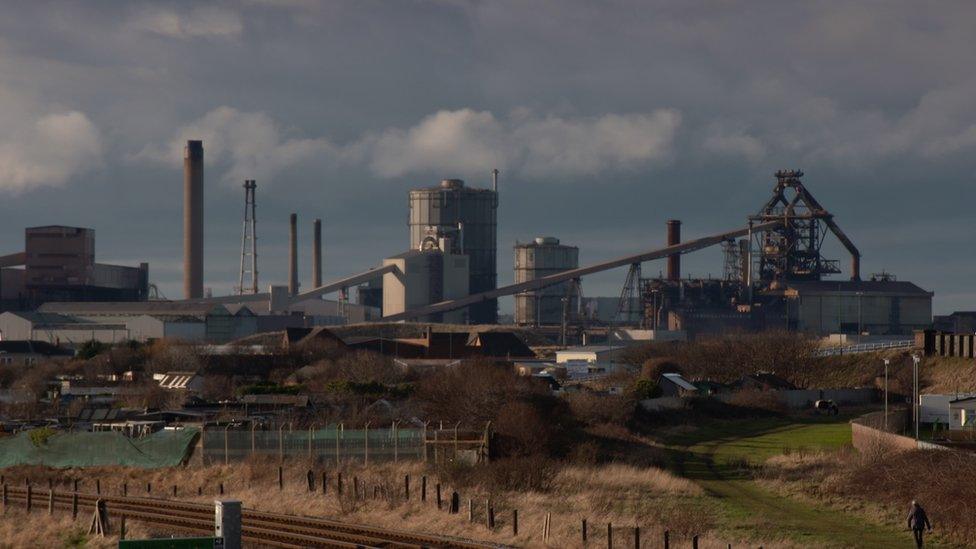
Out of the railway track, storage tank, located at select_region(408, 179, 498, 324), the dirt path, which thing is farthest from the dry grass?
storage tank, located at select_region(408, 179, 498, 324)

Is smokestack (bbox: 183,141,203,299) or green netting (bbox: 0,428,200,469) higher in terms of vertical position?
smokestack (bbox: 183,141,203,299)

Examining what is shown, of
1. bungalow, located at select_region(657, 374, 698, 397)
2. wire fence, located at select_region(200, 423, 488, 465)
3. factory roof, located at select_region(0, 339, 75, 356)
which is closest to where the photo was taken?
wire fence, located at select_region(200, 423, 488, 465)

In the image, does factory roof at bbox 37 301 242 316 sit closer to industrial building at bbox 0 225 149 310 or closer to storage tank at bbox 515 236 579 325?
industrial building at bbox 0 225 149 310

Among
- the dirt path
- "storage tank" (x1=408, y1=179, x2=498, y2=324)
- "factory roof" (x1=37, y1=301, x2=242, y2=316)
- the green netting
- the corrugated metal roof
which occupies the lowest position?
the dirt path

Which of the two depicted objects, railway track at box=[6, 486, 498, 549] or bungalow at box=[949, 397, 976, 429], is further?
bungalow at box=[949, 397, 976, 429]

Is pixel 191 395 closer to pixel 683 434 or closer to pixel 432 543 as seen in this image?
pixel 683 434

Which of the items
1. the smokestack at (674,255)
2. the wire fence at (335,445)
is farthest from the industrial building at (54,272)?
the wire fence at (335,445)

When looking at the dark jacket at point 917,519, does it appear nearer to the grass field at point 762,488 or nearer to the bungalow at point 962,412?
the grass field at point 762,488

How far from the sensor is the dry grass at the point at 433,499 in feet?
107

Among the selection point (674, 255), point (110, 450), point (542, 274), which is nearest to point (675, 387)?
point (110, 450)

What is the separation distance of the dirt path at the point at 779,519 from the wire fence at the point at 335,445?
7501 mm

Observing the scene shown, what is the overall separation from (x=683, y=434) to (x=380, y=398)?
1391 cm

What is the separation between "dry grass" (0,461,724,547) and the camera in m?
32.5

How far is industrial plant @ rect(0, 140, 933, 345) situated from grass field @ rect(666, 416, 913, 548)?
69076mm
